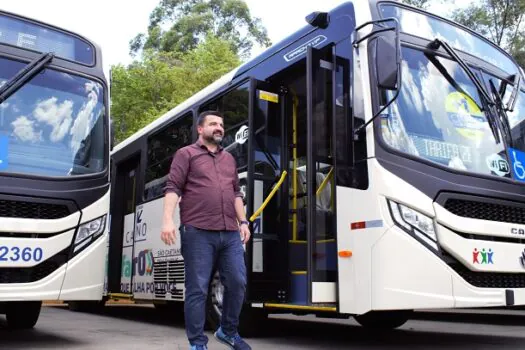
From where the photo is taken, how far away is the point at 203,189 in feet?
15.9

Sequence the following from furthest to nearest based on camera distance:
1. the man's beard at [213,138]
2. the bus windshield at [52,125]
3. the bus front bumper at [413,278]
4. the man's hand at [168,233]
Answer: the bus windshield at [52,125] → the man's beard at [213,138] → the bus front bumper at [413,278] → the man's hand at [168,233]

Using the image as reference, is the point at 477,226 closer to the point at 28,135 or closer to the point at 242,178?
the point at 242,178

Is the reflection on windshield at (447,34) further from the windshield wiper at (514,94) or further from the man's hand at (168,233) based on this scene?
the man's hand at (168,233)

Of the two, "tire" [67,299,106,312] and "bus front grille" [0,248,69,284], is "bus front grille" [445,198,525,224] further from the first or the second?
"tire" [67,299,106,312]

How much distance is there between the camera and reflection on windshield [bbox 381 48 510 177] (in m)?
5.14

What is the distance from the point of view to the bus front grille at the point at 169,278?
24.9ft

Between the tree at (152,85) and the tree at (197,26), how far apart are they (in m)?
11.0

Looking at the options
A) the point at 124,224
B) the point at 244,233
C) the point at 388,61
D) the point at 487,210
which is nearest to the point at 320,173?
the point at 244,233

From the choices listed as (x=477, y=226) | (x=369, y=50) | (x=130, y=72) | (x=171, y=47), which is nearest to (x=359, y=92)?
(x=369, y=50)

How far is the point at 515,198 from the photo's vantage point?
5340 millimetres

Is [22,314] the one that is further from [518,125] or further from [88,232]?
[518,125]

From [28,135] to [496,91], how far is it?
4.46m

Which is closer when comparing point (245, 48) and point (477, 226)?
point (477, 226)

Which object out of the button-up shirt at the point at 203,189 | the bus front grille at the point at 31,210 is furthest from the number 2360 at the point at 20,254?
the button-up shirt at the point at 203,189
